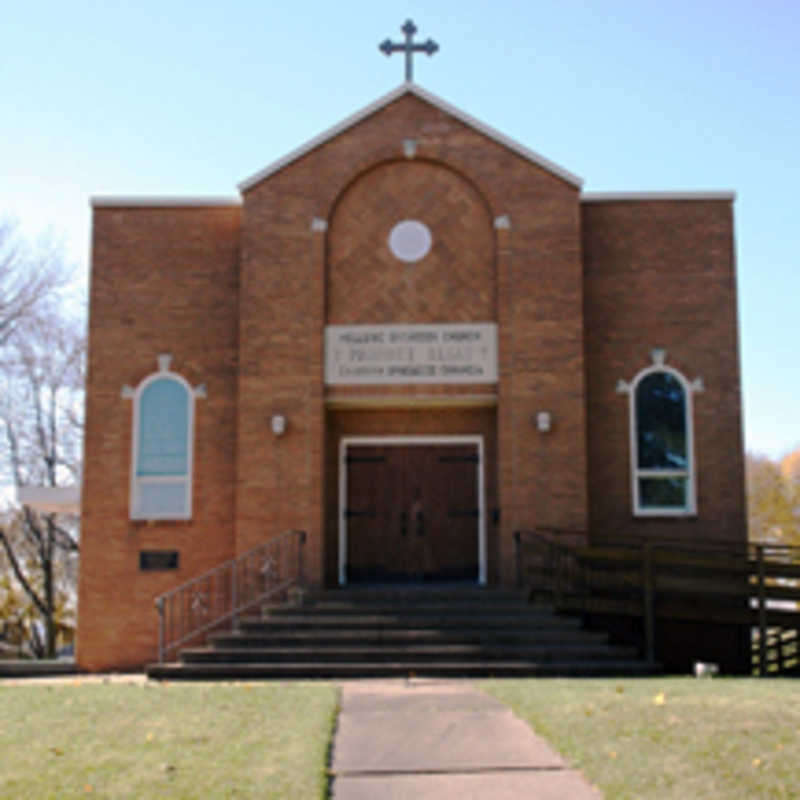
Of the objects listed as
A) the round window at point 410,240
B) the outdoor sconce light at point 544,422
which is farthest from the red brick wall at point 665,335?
the round window at point 410,240

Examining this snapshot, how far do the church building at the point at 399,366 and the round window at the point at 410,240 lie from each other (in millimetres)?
46

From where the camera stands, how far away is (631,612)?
1398cm

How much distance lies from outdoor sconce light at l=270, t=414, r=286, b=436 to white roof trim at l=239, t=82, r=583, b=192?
344 centimetres

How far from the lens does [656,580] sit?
45.8 feet

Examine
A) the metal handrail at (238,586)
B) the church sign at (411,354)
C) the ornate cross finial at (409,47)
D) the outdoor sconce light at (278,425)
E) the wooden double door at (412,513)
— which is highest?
→ the ornate cross finial at (409,47)

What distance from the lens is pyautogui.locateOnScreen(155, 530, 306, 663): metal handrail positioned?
15.3 meters

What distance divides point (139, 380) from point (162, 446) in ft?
3.43

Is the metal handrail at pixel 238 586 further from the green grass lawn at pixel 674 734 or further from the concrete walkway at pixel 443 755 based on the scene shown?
the concrete walkway at pixel 443 755

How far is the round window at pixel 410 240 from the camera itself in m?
16.2

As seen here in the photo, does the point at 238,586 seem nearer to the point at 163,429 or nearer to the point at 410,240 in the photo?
the point at 163,429

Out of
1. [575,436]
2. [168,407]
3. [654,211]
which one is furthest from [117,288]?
[654,211]

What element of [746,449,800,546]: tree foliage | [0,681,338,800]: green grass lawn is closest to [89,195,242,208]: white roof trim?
[0,681,338,800]: green grass lawn

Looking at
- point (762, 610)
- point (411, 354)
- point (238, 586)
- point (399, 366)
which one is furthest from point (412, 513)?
point (762, 610)

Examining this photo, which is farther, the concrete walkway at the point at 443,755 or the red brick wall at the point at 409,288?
the red brick wall at the point at 409,288
